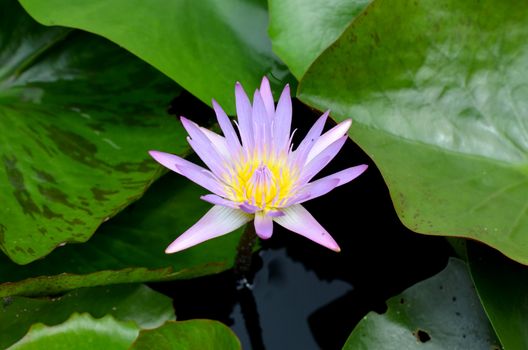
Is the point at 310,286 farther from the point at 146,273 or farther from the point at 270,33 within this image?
the point at 270,33

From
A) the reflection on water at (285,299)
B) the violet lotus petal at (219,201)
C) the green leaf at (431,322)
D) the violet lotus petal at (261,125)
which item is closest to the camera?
the violet lotus petal at (219,201)

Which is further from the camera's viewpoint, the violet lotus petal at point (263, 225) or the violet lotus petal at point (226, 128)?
the violet lotus petal at point (226, 128)

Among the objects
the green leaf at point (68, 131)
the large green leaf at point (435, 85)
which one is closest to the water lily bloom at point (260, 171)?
the large green leaf at point (435, 85)

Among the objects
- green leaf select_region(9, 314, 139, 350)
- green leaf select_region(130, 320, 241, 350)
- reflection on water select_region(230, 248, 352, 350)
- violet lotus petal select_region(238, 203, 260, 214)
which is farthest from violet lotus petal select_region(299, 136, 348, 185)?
reflection on water select_region(230, 248, 352, 350)

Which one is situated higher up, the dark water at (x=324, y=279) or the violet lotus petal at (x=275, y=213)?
the violet lotus petal at (x=275, y=213)

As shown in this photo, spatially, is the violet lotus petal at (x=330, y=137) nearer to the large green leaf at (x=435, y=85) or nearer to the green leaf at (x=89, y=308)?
the large green leaf at (x=435, y=85)

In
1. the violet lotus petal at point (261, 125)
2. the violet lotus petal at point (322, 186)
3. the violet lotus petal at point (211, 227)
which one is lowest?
the violet lotus petal at point (211, 227)

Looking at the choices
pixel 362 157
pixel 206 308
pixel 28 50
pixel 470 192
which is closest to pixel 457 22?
pixel 470 192
